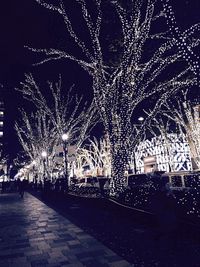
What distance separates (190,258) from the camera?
180 inches

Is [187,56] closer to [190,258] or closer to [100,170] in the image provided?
[190,258]

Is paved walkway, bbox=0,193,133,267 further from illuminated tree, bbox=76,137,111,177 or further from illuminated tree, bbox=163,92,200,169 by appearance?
illuminated tree, bbox=76,137,111,177

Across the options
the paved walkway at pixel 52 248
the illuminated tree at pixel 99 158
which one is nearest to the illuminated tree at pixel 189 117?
the illuminated tree at pixel 99 158

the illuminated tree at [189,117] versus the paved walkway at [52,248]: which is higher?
the illuminated tree at [189,117]

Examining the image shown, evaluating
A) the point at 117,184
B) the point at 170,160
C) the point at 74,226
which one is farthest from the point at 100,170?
the point at 74,226

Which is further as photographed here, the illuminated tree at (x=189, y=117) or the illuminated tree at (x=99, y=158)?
the illuminated tree at (x=99, y=158)

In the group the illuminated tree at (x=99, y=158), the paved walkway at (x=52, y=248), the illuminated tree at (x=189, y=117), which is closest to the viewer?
the paved walkway at (x=52, y=248)

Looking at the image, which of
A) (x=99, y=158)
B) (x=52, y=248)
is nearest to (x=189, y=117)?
(x=99, y=158)

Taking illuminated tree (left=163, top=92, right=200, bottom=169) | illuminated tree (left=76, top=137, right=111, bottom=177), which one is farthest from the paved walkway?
illuminated tree (left=76, top=137, right=111, bottom=177)

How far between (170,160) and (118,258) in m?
28.9

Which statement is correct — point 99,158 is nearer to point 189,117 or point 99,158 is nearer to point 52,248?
point 189,117

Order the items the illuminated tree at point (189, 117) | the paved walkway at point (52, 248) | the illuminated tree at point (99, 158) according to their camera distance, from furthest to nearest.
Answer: the illuminated tree at point (99, 158)
the illuminated tree at point (189, 117)
the paved walkway at point (52, 248)

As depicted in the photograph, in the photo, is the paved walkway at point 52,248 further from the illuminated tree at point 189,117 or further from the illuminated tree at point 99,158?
the illuminated tree at point 99,158

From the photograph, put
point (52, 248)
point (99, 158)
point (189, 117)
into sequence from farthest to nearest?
point (99, 158)
point (189, 117)
point (52, 248)
